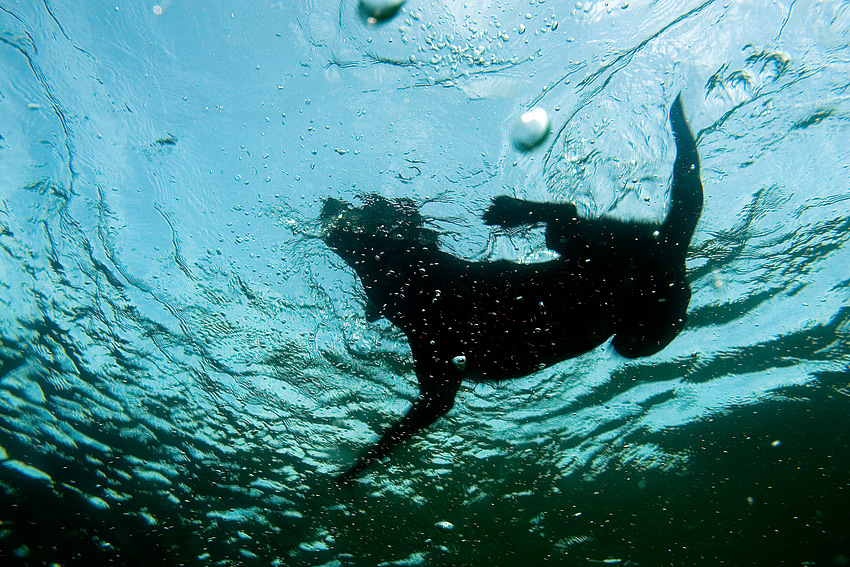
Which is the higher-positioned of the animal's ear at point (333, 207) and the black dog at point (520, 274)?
the animal's ear at point (333, 207)

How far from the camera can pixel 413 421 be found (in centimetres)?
955

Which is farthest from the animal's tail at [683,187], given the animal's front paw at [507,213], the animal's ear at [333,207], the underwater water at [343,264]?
the animal's ear at [333,207]

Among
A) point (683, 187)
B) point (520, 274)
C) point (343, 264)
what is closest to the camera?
point (683, 187)

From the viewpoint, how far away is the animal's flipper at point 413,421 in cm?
859

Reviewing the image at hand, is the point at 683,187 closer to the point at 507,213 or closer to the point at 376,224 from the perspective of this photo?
the point at 507,213

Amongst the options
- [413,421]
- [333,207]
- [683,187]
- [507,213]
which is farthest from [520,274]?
[413,421]

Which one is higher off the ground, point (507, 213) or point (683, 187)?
point (683, 187)

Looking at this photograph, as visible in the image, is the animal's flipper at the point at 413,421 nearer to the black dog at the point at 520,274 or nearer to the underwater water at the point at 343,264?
the underwater water at the point at 343,264

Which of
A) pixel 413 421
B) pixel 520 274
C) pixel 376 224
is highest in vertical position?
pixel 376 224

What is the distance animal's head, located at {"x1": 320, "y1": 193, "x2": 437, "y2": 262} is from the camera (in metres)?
5.61

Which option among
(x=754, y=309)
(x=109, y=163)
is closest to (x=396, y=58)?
(x=109, y=163)

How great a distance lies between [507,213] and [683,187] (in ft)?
9.54

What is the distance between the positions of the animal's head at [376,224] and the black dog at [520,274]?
0.02m

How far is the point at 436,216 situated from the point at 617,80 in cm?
300
